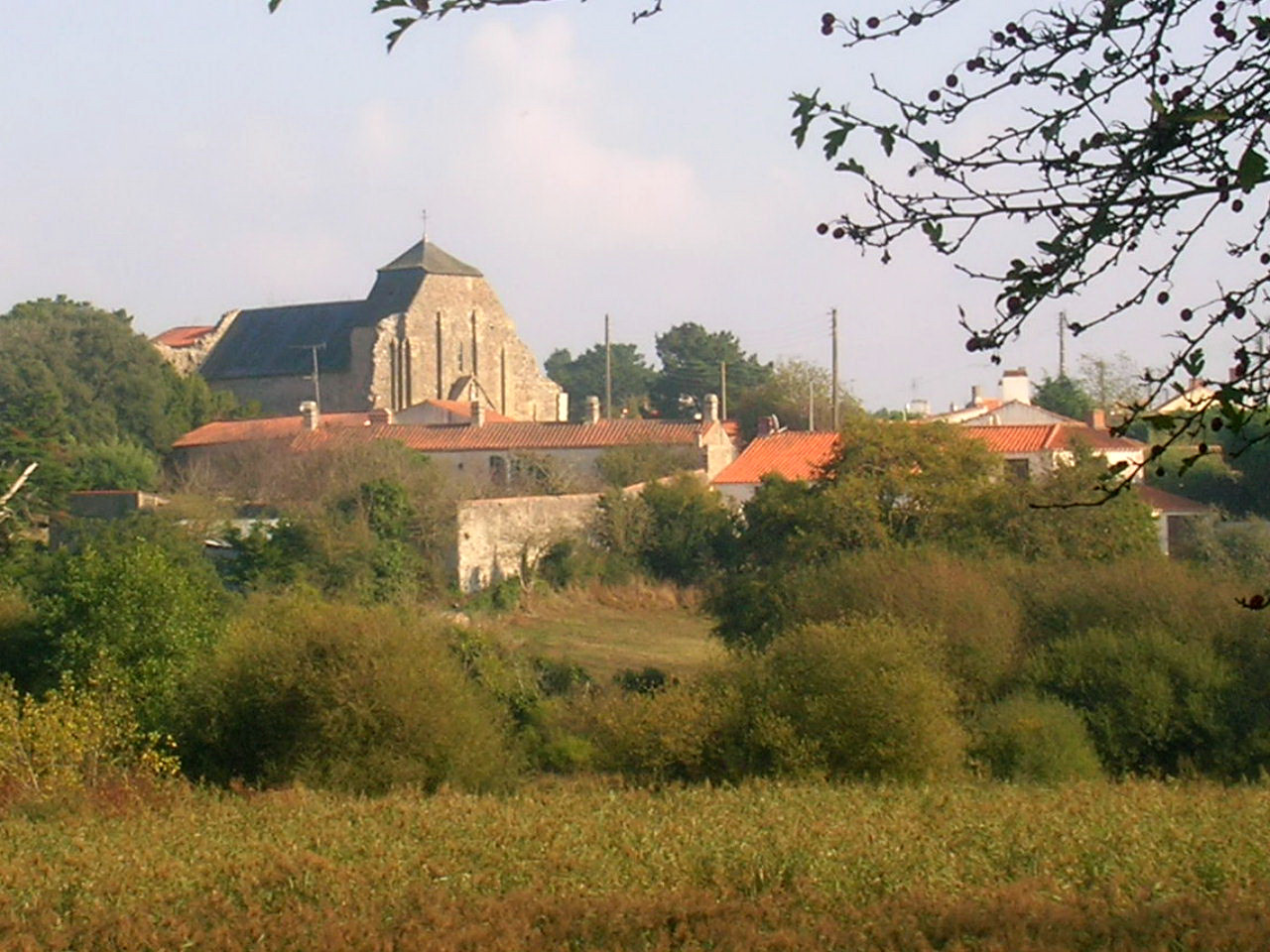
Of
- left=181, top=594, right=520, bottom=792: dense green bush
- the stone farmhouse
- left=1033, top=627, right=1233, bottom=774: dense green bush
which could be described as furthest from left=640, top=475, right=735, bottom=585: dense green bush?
left=181, top=594, right=520, bottom=792: dense green bush

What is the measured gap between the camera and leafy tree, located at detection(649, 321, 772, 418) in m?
80.4

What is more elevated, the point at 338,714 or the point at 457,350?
the point at 457,350

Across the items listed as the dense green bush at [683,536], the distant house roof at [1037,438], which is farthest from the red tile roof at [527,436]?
the distant house roof at [1037,438]

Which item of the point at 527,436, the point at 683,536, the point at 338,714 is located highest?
the point at 527,436

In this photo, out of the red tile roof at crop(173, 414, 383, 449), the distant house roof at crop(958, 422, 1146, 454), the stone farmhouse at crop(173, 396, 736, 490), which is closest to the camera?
the distant house roof at crop(958, 422, 1146, 454)

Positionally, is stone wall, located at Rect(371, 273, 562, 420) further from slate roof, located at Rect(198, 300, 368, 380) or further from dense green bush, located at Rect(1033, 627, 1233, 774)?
dense green bush, located at Rect(1033, 627, 1233, 774)

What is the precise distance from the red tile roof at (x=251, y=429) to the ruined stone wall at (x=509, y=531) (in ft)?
40.0

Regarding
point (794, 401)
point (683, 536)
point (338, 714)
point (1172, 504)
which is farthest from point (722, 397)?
point (338, 714)

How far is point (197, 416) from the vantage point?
6159cm

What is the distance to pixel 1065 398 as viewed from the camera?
65.0m

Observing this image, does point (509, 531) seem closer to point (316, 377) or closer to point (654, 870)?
point (654, 870)

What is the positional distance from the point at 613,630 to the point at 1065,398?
3261cm

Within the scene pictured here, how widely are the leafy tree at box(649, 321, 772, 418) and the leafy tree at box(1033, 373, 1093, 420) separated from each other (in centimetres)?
1577

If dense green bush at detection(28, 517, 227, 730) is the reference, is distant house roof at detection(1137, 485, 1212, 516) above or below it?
above
